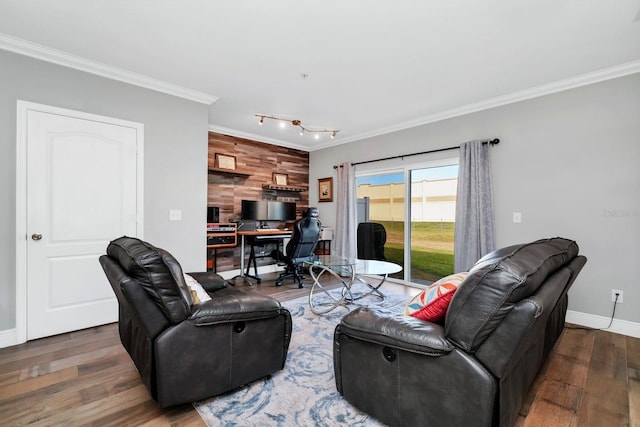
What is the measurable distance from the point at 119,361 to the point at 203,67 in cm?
265

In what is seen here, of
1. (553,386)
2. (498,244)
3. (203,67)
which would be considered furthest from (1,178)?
(498,244)

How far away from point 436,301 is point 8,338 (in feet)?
11.2

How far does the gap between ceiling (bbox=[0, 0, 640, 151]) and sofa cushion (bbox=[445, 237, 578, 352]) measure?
179cm

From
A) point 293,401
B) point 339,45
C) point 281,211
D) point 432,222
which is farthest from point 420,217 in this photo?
point 293,401

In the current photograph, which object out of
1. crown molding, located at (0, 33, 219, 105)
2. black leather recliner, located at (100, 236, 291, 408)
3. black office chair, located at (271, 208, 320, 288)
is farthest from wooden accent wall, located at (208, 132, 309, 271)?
black leather recliner, located at (100, 236, 291, 408)

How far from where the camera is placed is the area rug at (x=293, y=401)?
1526 mm

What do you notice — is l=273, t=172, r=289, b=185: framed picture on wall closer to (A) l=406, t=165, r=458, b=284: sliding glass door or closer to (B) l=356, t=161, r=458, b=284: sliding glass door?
(B) l=356, t=161, r=458, b=284: sliding glass door

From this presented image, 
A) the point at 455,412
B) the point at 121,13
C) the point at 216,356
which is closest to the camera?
the point at 455,412

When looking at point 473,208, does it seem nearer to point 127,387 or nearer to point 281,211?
point 281,211

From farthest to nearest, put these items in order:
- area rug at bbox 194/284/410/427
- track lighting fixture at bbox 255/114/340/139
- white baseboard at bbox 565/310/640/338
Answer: track lighting fixture at bbox 255/114/340/139, white baseboard at bbox 565/310/640/338, area rug at bbox 194/284/410/427

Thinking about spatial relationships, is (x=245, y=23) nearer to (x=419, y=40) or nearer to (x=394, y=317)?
(x=419, y=40)

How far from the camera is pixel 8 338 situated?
2.42 metres

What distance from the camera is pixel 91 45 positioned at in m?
2.46

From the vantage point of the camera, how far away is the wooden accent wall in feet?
15.6
